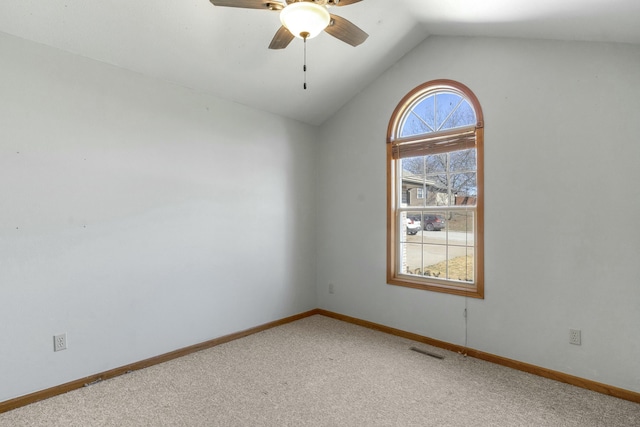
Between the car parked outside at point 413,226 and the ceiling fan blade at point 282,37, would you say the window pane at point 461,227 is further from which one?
the ceiling fan blade at point 282,37

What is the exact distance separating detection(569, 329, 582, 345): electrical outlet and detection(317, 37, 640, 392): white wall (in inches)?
1.2

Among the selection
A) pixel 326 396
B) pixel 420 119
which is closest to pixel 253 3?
pixel 420 119

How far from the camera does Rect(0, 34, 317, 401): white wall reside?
2.35 metres

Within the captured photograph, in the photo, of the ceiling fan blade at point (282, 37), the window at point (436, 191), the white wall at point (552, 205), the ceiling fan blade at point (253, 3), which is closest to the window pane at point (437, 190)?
the window at point (436, 191)

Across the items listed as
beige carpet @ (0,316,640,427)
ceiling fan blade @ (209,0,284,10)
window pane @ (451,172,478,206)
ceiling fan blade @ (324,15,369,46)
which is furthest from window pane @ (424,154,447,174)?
ceiling fan blade @ (209,0,284,10)

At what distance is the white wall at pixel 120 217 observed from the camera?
235 centimetres

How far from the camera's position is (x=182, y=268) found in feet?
10.4

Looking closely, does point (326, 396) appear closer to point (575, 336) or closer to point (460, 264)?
point (460, 264)

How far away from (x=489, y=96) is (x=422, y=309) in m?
2.15

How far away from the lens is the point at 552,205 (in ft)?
9.04

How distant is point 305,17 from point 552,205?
2.39 meters

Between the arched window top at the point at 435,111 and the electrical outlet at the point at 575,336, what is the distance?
72.9 inches

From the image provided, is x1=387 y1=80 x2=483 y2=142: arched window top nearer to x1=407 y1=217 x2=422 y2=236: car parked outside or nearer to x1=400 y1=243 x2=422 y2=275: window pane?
x1=407 y1=217 x2=422 y2=236: car parked outside

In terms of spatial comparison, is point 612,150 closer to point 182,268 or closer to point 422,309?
point 422,309
